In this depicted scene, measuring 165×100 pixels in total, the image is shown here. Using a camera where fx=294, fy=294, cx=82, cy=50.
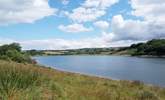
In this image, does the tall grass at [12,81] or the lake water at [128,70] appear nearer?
the tall grass at [12,81]

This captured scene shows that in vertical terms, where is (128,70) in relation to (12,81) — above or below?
below

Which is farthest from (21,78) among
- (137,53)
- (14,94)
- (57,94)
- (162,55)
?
(137,53)

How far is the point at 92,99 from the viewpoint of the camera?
27.6ft

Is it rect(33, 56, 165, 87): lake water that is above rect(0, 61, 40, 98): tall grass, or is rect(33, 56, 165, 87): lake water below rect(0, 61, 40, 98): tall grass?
below

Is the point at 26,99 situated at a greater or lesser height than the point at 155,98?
greater

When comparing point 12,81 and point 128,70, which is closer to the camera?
point 12,81

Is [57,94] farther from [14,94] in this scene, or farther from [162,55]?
[162,55]

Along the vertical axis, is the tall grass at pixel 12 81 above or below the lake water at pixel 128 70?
→ above

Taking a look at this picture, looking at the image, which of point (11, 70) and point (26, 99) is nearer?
point (26, 99)

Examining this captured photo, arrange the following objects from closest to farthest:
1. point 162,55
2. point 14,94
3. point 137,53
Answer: point 14,94 → point 162,55 → point 137,53

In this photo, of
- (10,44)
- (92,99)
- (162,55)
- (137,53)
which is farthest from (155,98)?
(137,53)

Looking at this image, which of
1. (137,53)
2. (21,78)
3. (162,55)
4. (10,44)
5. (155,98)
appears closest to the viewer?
(21,78)

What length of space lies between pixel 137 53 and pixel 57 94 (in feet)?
467

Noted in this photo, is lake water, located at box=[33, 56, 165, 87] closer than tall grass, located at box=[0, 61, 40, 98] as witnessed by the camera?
No
